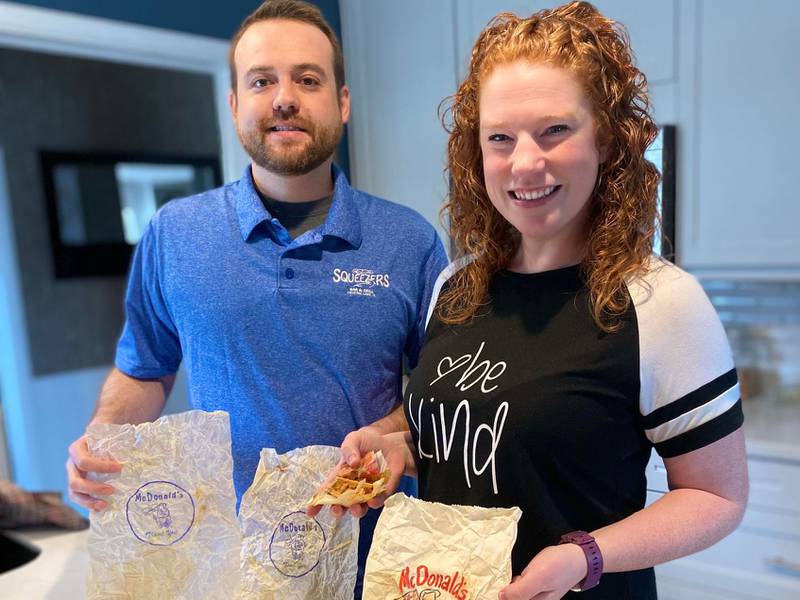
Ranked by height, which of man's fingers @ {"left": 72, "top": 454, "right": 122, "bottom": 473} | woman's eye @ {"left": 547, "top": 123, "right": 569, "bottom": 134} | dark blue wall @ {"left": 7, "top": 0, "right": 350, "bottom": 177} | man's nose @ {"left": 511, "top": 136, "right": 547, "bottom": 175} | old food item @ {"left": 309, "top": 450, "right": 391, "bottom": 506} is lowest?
old food item @ {"left": 309, "top": 450, "right": 391, "bottom": 506}

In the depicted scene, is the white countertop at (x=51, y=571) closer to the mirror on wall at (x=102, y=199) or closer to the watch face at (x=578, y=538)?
the watch face at (x=578, y=538)

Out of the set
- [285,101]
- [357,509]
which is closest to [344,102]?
[285,101]

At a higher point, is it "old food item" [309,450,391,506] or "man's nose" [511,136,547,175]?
"man's nose" [511,136,547,175]

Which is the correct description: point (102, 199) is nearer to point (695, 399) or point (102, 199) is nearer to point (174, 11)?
point (174, 11)

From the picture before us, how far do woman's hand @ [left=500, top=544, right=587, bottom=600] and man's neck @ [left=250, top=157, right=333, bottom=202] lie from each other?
800 millimetres

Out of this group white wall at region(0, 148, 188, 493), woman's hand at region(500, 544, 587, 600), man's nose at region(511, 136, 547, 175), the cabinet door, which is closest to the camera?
woman's hand at region(500, 544, 587, 600)

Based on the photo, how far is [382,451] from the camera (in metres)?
1.04

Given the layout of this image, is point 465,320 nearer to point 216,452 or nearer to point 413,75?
point 216,452

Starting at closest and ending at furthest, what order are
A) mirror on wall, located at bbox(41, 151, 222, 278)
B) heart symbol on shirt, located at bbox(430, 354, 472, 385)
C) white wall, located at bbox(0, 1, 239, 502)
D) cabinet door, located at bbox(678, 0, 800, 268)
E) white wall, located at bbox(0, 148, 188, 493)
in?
heart symbol on shirt, located at bbox(430, 354, 472, 385)
cabinet door, located at bbox(678, 0, 800, 268)
white wall, located at bbox(0, 1, 239, 502)
white wall, located at bbox(0, 148, 188, 493)
mirror on wall, located at bbox(41, 151, 222, 278)

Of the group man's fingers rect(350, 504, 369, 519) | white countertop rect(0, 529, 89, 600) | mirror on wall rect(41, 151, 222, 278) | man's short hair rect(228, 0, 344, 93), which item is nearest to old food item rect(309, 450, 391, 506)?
man's fingers rect(350, 504, 369, 519)

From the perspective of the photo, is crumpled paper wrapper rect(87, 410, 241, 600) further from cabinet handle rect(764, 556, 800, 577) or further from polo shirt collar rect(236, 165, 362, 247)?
cabinet handle rect(764, 556, 800, 577)

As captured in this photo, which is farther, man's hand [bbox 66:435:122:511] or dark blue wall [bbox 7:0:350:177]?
dark blue wall [bbox 7:0:350:177]

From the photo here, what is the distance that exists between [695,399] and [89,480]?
0.82m

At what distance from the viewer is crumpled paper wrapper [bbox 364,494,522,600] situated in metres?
0.80
